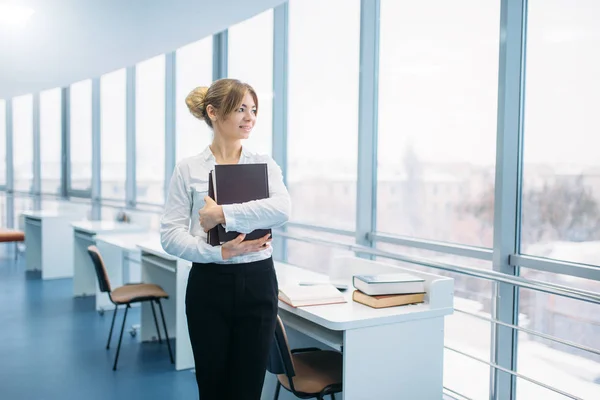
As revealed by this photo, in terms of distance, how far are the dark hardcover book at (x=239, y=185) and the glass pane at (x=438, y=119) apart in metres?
1.66

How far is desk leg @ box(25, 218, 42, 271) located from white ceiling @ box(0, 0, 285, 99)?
206cm

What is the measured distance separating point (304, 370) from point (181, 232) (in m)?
0.97

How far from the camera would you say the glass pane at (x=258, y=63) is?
512 centimetres

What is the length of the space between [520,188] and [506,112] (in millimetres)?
394

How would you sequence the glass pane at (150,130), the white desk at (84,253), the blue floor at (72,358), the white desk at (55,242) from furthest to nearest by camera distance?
the glass pane at (150,130)
the white desk at (55,242)
the white desk at (84,253)
the blue floor at (72,358)

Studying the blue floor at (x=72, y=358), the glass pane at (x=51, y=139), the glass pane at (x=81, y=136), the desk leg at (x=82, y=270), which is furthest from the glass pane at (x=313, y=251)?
the glass pane at (x=51, y=139)

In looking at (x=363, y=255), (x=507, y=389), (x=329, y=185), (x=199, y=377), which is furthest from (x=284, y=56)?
(x=199, y=377)

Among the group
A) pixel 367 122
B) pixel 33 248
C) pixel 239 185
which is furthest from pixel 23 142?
pixel 239 185

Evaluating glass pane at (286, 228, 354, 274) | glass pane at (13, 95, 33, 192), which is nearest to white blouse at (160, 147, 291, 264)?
glass pane at (286, 228, 354, 274)

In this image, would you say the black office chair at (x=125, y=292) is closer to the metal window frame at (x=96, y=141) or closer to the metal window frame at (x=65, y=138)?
the metal window frame at (x=96, y=141)

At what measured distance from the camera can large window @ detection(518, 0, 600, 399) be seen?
262 centimetres

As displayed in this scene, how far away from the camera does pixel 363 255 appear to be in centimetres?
400

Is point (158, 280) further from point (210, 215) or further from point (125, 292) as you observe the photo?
point (210, 215)

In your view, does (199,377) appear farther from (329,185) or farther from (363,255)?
(329,185)
